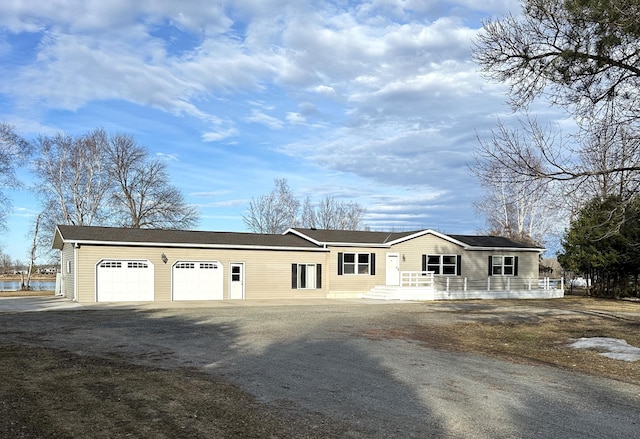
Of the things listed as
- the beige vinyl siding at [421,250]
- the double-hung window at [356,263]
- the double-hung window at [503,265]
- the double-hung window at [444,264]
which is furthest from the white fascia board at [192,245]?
the double-hung window at [503,265]

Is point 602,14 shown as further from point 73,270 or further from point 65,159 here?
point 65,159

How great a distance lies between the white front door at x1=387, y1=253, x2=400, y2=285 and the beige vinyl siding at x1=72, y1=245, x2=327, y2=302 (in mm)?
3703

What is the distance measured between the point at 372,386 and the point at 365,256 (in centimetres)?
2190

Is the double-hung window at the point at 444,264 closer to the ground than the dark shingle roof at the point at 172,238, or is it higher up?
closer to the ground

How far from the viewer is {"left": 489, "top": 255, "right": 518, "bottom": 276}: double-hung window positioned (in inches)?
1278

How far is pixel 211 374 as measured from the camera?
8.35 meters

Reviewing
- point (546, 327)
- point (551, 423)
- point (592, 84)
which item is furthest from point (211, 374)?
point (546, 327)

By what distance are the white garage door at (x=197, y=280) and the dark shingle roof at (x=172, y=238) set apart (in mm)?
1027

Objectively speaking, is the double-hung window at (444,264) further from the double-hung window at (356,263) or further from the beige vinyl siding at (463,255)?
the double-hung window at (356,263)

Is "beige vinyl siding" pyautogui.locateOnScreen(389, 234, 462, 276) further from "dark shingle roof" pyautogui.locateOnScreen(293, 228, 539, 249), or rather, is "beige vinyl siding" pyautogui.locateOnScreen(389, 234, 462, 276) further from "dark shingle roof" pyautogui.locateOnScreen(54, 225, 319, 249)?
"dark shingle roof" pyautogui.locateOnScreen(54, 225, 319, 249)

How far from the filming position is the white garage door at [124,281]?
2383 cm

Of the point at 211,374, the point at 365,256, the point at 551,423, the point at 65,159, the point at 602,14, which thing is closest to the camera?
the point at 551,423

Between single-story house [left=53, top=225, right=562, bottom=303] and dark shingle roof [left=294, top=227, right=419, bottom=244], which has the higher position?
dark shingle roof [left=294, top=227, right=419, bottom=244]

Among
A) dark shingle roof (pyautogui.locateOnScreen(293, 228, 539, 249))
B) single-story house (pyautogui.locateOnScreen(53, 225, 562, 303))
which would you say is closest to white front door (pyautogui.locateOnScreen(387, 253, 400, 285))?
single-story house (pyautogui.locateOnScreen(53, 225, 562, 303))
